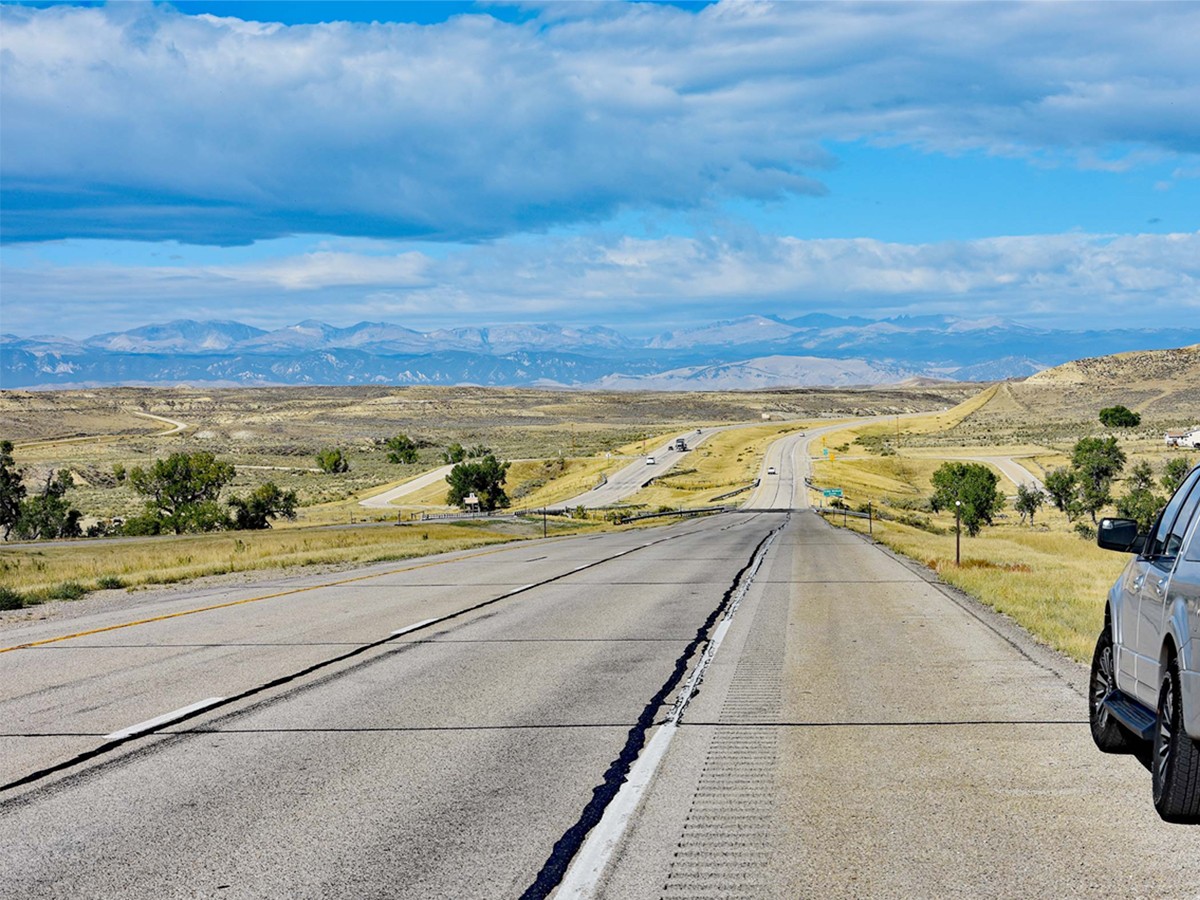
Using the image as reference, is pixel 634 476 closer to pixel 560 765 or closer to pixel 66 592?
pixel 66 592

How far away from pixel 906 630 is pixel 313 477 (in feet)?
420

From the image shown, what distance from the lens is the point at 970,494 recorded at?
80.2 m

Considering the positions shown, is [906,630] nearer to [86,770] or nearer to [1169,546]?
[1169,546]

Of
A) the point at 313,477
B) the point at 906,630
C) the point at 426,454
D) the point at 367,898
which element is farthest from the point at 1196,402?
the point at 367,898

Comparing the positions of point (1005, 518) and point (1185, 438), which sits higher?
point (1185, 438)

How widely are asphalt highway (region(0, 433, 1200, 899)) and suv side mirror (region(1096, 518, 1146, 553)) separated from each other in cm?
144

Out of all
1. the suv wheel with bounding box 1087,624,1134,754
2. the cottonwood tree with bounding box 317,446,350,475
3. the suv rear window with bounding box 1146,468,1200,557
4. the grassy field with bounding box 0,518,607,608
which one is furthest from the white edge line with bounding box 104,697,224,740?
the cottonwood tree with bounding box 317,446,350,475

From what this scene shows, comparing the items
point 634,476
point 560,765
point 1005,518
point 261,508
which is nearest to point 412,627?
point 560,765

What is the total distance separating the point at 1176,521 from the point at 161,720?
7393 millimetres

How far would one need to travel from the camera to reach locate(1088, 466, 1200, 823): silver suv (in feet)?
20.3

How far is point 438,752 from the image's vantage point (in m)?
8.38

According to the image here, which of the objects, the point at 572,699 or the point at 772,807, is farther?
the point at 572,699

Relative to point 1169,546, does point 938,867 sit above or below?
below

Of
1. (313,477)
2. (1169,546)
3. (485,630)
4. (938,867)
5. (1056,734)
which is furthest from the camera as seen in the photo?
(313,477)
